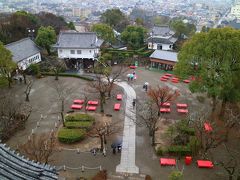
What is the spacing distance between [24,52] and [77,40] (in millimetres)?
8247

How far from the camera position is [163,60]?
141ft

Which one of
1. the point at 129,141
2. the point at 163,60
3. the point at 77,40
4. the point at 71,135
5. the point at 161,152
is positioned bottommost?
the point at 129,141

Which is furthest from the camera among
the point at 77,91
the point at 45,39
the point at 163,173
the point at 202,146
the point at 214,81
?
the point at 45,39

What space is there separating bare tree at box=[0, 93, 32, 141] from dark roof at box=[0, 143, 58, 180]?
1491 centimetres

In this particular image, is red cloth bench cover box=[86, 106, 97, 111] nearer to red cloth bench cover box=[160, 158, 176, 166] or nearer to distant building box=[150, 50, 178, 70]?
red cloth bench cover box=[160, 158, 176, 166]

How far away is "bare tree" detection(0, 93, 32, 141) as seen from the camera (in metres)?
24.0

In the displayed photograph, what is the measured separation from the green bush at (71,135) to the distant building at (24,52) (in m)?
17.5

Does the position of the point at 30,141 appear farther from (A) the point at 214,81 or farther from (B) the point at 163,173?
(A) the point at 214,81

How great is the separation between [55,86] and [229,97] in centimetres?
2162

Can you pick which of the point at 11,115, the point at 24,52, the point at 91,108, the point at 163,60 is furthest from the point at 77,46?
the point at 11,115

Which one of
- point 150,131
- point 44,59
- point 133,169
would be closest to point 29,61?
point 44,59

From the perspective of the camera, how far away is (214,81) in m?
24.8

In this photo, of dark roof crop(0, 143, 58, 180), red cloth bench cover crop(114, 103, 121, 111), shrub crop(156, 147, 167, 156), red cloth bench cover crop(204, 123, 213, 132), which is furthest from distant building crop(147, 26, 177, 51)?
dark roof crop(0, 143, 58, 180)

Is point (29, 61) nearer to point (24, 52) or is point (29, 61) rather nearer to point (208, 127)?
point (24, 52)
